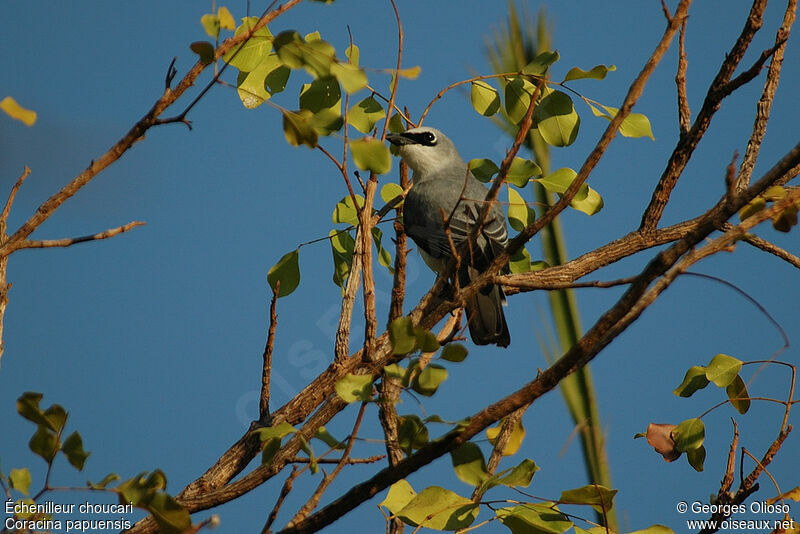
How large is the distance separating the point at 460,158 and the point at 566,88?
1.96 meters

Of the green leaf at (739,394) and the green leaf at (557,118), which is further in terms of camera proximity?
the green leaf at (557,118)

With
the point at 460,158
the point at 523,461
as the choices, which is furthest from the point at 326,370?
the point at 460,158

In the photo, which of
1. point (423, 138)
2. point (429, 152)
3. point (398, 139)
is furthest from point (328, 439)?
point (429, 152)

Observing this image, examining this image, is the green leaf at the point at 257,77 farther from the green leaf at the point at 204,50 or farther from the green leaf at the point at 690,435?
the green leaf at the point at 690,435

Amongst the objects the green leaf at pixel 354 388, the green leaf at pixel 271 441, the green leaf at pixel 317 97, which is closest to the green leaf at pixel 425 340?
the green leaf at pixel 354 388

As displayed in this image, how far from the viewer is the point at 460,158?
439 cm

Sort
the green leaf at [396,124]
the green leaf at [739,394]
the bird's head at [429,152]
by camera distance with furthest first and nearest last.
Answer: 1. the bird's head at [429,152]
2. the green leaf at [396,124]
3. the green leaf at [739,394]

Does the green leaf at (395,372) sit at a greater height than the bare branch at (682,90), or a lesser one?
lesser

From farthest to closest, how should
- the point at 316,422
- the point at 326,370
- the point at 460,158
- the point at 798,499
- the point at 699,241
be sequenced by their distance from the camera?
1. the point at 460,158
2. the point at 326,370
3. the point at 316,422
4. the point at 798,499
5. the point at 699,241

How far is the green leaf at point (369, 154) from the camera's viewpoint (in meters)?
1.58

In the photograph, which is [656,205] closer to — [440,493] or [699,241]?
[699,241]

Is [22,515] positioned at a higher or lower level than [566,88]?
lower

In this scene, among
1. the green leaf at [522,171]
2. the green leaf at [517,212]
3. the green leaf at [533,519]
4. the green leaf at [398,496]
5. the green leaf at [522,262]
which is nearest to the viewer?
the green leaf at [533,519]

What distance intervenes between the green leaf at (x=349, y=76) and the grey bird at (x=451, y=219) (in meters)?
1.28
